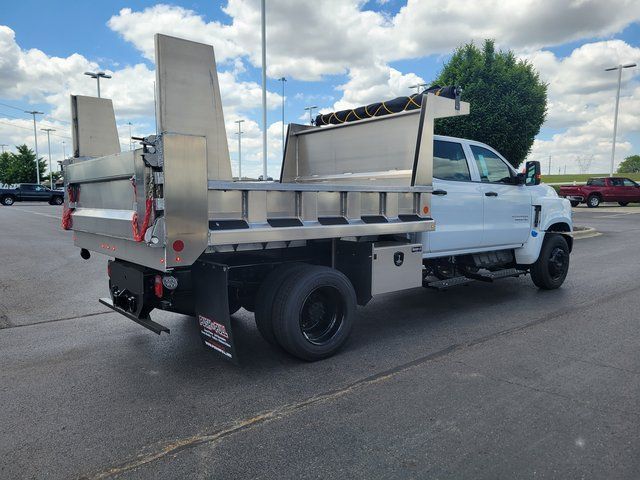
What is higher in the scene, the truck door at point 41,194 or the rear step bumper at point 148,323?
the truck door at point 41,194

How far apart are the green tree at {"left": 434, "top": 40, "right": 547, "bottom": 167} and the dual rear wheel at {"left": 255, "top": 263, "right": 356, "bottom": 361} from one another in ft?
35.1

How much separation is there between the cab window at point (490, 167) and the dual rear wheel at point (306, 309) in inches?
114

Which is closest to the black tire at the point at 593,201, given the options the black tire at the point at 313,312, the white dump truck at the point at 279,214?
the white dump truck at the point at 279,214

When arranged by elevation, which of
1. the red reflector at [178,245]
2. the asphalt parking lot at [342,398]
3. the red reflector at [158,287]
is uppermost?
the red reflector at [178,245]

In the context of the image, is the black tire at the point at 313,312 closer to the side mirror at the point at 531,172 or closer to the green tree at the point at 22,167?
the side mirror at the point at 531,172

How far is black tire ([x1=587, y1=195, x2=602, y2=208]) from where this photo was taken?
30031mm

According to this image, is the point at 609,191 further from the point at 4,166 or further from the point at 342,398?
the point at 4,166

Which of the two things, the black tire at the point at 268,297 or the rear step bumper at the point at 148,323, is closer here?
the rear step bumper at the point at 148,323

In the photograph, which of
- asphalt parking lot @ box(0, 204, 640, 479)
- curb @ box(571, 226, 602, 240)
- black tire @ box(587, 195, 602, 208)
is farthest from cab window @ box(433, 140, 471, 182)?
black tire @ box(587, 195, 602, 208)

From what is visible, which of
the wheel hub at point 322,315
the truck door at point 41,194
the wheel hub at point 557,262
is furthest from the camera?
the truck door at point 41,194

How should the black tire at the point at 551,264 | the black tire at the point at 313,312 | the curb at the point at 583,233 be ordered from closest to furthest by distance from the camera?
the black tire at the point at 313,312
the black tire at the point at 551,264
the curb at the point at 583,233

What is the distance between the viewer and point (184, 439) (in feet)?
10.1

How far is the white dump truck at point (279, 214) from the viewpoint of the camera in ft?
11.4

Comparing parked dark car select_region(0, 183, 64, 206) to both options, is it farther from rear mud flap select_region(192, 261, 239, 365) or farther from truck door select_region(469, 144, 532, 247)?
rear mud flap select_region(192, 261, 239, 365)
